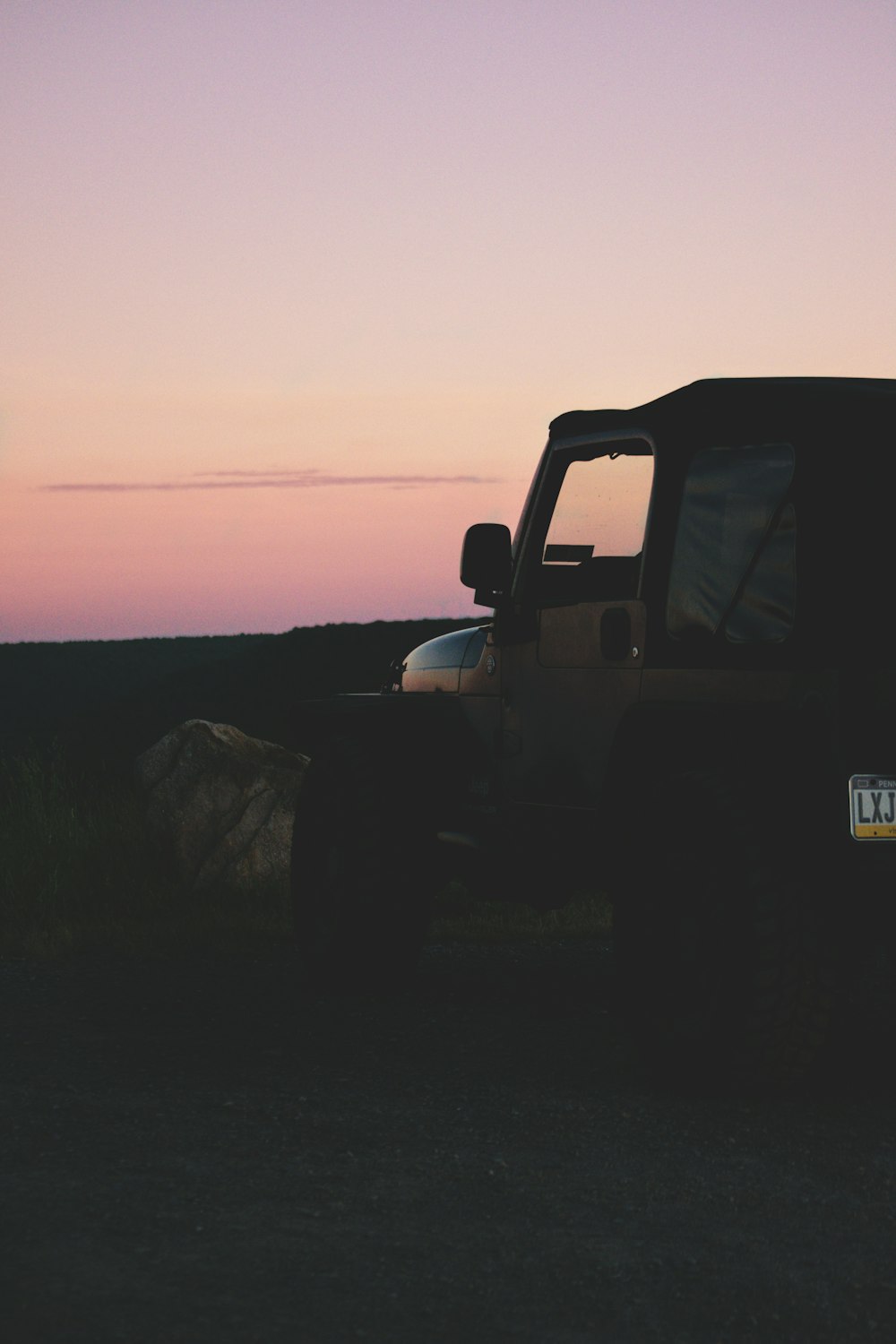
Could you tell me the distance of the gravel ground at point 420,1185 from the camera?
4090mm

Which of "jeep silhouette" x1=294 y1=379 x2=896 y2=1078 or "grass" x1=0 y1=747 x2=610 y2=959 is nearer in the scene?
"jeep silhouette" x1=294 y1=379 x2=896 y2=1078

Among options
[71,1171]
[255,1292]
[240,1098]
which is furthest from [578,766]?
[255,1292]

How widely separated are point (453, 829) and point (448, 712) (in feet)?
1.81

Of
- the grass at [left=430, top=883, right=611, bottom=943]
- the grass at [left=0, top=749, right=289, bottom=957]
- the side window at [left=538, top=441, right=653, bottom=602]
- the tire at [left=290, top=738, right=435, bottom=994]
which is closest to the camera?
the side window at [left=538, top=441, right=653, bottom=602]

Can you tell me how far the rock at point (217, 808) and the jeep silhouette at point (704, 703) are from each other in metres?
4.22

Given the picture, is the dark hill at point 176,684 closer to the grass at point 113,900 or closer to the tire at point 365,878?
the grass at point 113,900

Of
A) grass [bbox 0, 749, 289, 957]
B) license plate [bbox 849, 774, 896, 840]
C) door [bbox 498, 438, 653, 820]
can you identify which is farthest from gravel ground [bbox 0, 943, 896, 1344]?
grass [bbox 0, 749, 289, 957]

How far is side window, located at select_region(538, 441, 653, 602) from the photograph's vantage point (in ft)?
23.0

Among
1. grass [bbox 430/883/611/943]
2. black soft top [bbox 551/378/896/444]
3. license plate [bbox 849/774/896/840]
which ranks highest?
black soft top [bbox 551/378/896/444]

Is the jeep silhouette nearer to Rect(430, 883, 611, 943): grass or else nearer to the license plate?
the license plate

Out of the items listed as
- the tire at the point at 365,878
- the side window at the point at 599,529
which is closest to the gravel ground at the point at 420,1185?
the tire at the point at 365,878

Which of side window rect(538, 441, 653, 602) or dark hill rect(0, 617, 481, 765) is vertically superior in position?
side window rect(538, 441, 653, 602)

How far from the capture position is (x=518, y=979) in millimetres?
9008

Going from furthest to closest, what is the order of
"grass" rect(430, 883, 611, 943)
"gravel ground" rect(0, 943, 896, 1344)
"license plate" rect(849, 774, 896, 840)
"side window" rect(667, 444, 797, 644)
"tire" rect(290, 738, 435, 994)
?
"grass" rect(430, 883, 611, 943) < "tire" rect(290, 738, 435, 994) < "side window" rect(667, 444, 797, 644) < "license plate" rect(849, 774, 896, 840) < "gravel ground" rect(0, 943, 896, 1344)
